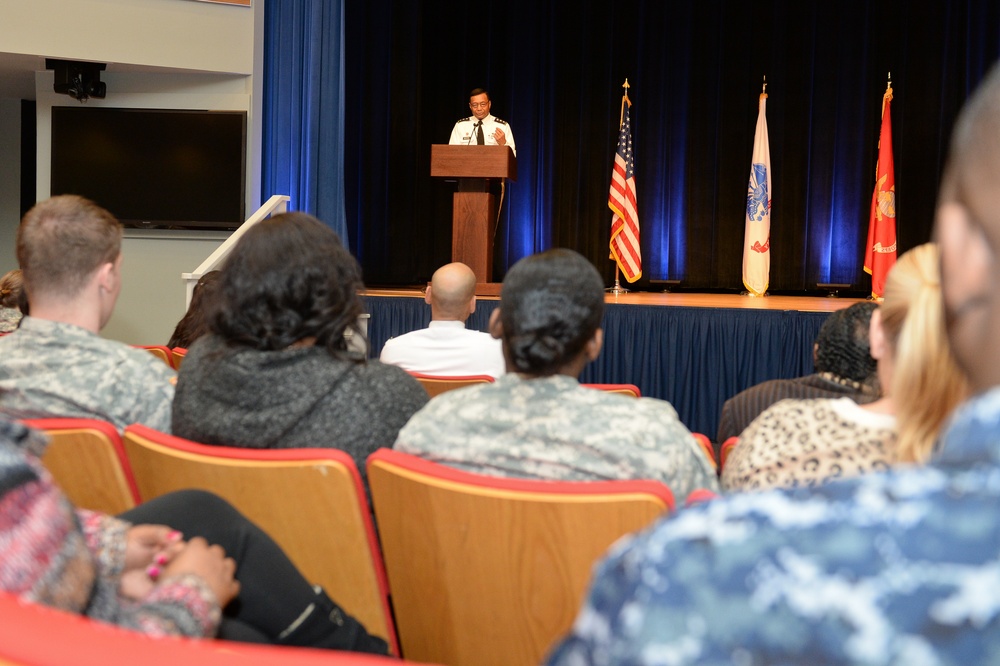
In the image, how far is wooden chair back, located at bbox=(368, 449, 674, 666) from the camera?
117 centimetres

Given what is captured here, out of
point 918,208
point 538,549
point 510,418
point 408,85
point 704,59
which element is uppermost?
point 704,59

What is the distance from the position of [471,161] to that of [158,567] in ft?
16.9

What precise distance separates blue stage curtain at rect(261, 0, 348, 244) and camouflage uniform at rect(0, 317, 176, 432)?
5223mm

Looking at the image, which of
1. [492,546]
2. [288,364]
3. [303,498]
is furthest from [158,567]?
[288,364]

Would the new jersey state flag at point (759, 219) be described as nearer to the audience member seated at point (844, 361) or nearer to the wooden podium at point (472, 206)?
the wooden podium at point (472, 206)

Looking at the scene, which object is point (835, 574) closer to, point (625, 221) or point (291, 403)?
point (291, 403)

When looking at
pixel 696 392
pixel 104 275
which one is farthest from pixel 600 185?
pixel 104 275

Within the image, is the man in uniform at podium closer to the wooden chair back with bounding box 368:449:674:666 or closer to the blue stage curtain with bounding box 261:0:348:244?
the blue stage curtain with bounding box 261:0:348:244

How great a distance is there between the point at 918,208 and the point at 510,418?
793cm

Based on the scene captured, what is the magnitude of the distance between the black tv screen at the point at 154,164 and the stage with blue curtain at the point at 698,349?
2.60 metres

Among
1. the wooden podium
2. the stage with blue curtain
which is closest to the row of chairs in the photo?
the stage with blue curtain

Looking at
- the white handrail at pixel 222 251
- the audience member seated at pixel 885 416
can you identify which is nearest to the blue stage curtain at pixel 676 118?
the white handrail at pixel 222 251

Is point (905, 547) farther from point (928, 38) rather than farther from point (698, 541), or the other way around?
point (928, 38)

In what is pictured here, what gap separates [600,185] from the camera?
354 inches
